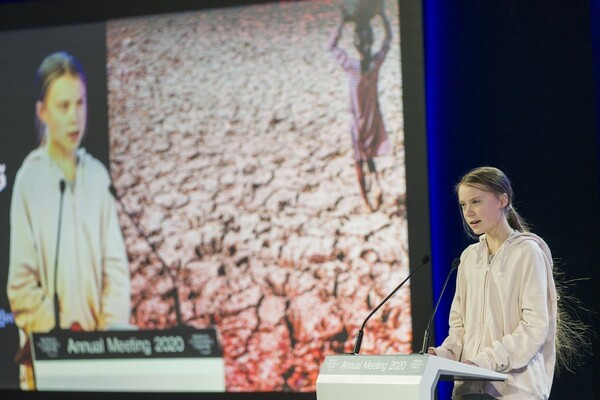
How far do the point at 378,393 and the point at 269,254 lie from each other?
87.6 inches

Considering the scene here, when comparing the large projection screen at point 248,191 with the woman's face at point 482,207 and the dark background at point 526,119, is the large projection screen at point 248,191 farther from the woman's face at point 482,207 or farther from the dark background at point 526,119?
the woman's face at point 482,207

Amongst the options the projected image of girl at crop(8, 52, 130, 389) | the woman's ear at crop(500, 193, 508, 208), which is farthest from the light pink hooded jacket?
the projected image of girl at crop(8, 52, 130, 389)

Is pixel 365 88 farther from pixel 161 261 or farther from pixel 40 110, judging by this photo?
pixel 40 110

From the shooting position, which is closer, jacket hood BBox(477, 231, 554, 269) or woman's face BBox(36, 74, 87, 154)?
jacket hood BBox(477, 231, 554, 269)

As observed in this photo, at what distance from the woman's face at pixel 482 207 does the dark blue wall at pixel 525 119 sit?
1686mm

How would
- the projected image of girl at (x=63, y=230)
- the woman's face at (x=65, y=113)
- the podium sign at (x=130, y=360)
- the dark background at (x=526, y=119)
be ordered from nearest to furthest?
1. the dark background at (x=526, y=119)
2. the podium sign at (x=130, y=360)
3. the projected image of girl at (x=63, y=230)
4. the woman's face at (x=65, y=113)

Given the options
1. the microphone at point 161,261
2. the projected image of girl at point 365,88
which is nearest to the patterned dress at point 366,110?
the projected image of girl at point 365,88

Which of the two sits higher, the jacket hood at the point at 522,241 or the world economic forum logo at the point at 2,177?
the world economic forum logo at the point at 2,177

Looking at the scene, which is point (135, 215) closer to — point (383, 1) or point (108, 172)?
point (108, 172)

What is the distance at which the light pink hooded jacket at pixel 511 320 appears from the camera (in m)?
2.53

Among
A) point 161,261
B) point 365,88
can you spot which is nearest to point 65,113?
point 161,261

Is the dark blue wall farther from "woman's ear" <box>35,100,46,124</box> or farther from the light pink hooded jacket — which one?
"woman's ear" <box>35,100,46,124</box>

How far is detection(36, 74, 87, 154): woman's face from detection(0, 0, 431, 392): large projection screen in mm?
60

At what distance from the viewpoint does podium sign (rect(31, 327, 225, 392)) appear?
458 cm
